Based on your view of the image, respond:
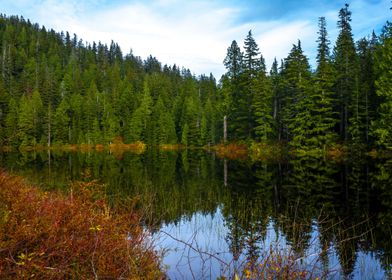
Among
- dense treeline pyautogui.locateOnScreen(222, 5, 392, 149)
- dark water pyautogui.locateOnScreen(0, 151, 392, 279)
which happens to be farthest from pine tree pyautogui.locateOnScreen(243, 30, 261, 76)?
dark water pyautogui.locateOnScreen(0, 151, 392, 279)

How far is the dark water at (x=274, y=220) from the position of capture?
7.82 meters

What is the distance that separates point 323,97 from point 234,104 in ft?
48.5

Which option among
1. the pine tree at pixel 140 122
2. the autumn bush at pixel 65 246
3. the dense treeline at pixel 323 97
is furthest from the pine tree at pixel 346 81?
the pine tree at pixel 140 122

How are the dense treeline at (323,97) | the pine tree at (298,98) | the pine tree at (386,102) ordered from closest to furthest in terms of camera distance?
1. the pine tree at (386,102)
2. the dense treeline at (323,97)
3. the pine tree at (298,98)

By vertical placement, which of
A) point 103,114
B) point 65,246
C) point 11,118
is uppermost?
point 103,114

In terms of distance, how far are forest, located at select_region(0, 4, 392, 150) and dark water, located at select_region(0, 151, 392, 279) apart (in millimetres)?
4889

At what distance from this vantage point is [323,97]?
41500mm

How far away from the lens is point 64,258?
5562mm

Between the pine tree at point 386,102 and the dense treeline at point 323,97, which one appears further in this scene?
the dense treeline at point 323,97

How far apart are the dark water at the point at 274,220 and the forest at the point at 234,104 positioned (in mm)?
4889

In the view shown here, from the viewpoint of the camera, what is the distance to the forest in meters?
39.4

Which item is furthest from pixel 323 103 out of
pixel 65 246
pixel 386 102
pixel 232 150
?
pixel 65 246

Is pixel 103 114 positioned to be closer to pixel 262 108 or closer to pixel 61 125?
pixel 61 125

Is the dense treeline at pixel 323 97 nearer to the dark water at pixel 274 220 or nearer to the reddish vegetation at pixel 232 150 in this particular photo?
the reddish vegetation at pixel 232 150
